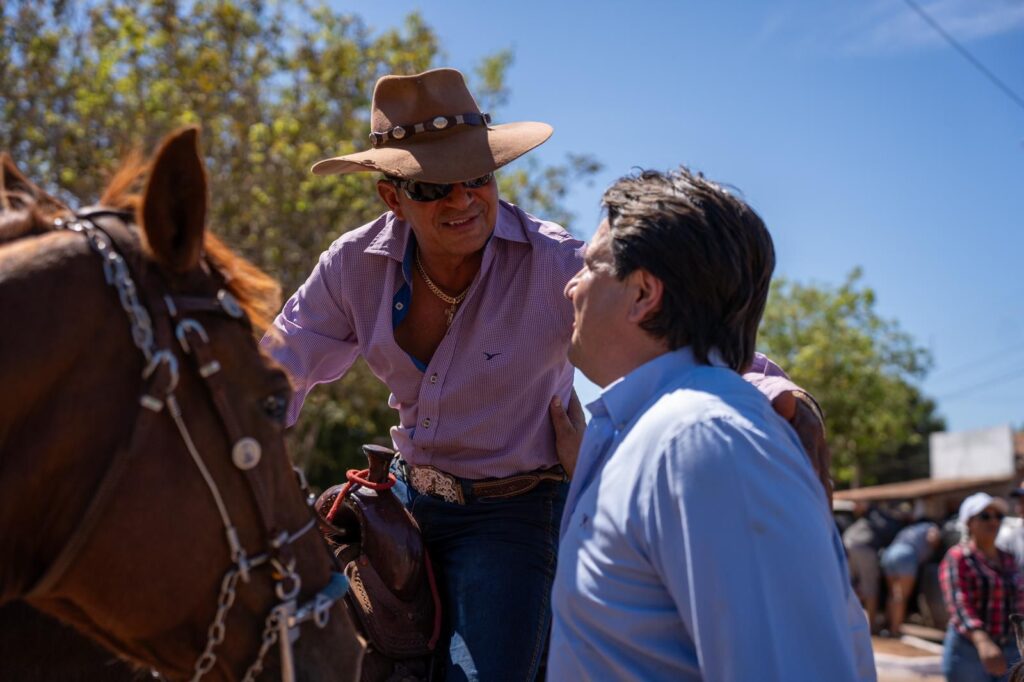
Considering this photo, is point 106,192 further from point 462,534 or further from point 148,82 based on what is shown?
point 148,82

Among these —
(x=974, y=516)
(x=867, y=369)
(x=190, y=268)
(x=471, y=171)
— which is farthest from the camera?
(x=867, y=369)

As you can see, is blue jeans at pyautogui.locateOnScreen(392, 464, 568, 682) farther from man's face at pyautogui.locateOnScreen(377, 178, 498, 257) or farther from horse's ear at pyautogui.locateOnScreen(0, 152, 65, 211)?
horse's ear at pyautogui.locateOnScreen(0, 152, 65, 211)

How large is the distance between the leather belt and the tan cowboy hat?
3.41 ft

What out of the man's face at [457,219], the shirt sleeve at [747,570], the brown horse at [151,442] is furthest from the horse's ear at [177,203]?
the man's face at [457,219]

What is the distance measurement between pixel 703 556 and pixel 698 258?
69cm

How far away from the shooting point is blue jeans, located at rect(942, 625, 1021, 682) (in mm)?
8469

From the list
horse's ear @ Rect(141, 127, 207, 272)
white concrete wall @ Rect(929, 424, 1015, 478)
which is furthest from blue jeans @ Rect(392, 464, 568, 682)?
white concrete wall @ Rect(929, 424, 1015, 478)

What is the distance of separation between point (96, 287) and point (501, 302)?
186cm

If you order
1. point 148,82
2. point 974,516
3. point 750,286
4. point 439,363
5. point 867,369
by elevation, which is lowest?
point 867,369

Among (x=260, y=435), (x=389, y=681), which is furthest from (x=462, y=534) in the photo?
(x=260, y=435)

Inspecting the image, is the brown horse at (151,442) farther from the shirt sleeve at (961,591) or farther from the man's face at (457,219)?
the shirt sleeve at (961,591)

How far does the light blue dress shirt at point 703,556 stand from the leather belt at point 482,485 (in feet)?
4.24

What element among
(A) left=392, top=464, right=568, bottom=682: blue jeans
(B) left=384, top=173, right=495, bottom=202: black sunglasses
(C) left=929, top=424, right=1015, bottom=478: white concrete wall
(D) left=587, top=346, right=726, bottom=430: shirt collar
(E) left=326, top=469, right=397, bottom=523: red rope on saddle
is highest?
(B) left=384, top=173, right=495, bottom=202: black sunglasses

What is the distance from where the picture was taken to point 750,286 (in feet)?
7.95
